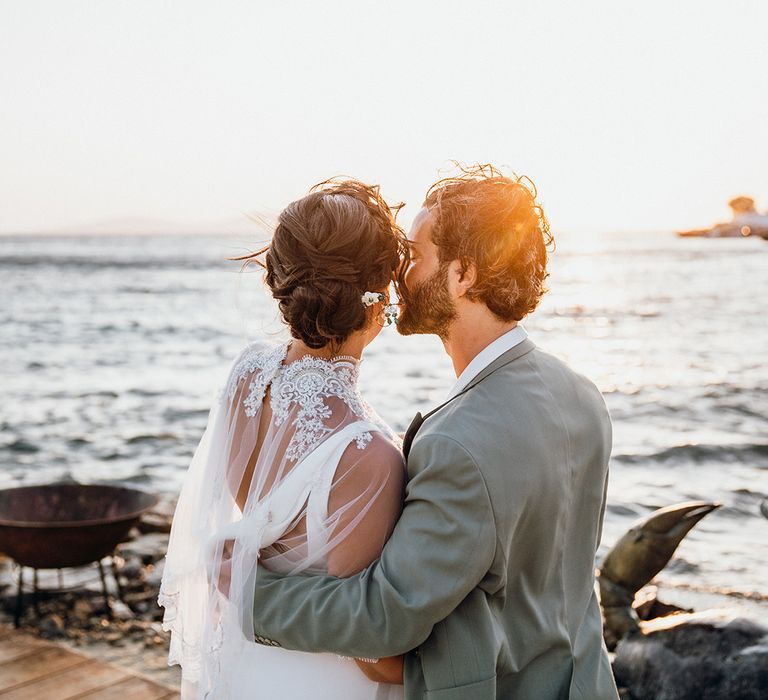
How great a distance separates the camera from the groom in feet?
6.28

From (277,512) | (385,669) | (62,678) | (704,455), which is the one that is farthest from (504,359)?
(704,455)

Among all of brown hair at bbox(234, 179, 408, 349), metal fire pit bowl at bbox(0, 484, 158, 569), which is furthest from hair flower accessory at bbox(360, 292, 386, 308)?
metal fire pit bowl at bbox(0, 484, 158, 569)

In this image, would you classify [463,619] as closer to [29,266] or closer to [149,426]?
[149,426]

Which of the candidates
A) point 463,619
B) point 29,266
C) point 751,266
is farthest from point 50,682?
point 751,266

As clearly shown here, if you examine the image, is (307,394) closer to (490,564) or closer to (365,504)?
(365,504)

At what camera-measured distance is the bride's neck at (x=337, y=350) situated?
2.31 metres

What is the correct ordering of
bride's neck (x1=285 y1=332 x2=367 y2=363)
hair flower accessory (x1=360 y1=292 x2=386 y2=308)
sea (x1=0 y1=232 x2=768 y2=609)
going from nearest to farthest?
hair flower accessory (x1=360 y1=292 x2=386 y2=308) → bride's neck (x1=285 y1=332 x2=367 y2=363) → sea (x1=0 y1=232 x2=768 y2=609)

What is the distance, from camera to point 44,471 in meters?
9.98

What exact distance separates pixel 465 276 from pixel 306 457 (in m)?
0.60

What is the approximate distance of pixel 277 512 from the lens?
89.5 inches

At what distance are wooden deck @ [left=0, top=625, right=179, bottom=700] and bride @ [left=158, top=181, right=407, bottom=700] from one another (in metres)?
→ 1.48

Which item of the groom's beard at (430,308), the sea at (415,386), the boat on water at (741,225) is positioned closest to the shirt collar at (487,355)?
the groom's beard at (430,308)

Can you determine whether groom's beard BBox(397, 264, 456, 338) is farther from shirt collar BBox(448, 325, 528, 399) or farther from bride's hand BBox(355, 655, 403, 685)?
bride's hand BBox(355, 655, 403, 685)

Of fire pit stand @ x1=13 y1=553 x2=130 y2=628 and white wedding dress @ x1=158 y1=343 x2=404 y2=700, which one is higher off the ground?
white wedding dress @ x1=158 y1=343 x2=404 y2=700
